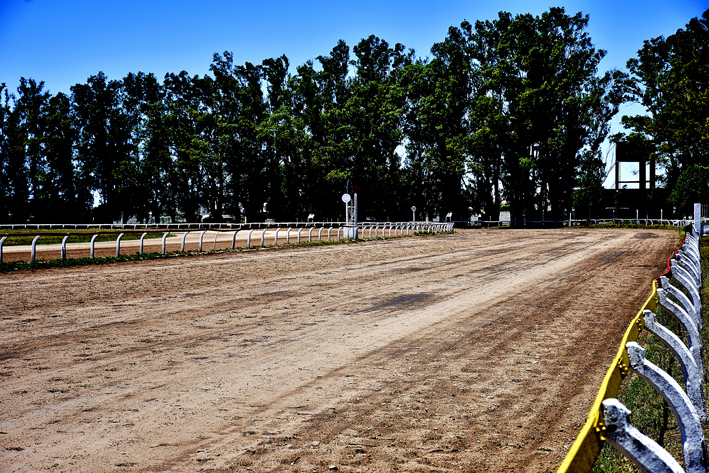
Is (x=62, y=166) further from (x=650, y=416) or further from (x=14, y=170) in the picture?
(x=650, y=416)

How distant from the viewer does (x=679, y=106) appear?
37.6 meters

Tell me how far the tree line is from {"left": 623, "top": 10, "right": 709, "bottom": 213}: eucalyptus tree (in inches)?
110

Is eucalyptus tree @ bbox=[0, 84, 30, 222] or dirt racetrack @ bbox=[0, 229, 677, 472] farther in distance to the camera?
eucalyptus tree @ bbox=[0, 84, 30, 222]

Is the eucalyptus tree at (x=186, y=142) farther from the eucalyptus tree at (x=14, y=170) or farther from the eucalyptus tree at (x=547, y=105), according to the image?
the eucalyptus tree at (x=547, y=105)

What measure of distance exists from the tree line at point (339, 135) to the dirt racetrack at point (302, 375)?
50809 mm

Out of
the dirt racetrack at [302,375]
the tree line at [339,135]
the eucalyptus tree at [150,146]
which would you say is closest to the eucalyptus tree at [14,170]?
the tree line at [339,135]

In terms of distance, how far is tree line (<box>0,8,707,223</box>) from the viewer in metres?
61.6

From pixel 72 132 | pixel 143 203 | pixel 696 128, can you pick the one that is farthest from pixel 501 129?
pixel 72 132

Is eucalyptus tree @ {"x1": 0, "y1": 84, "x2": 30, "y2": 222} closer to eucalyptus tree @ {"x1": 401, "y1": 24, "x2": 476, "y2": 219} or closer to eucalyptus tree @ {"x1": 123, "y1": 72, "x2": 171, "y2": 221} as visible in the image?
eucalyptus tree @ {"x1": 123, "y1": 72, "x2": 171, "y2": 221}

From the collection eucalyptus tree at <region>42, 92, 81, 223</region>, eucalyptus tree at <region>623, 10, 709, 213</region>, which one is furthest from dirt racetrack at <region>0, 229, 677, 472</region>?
eucalyptus tree at <region>42, 92, 81, 223</region>

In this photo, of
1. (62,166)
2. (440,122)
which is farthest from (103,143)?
→ (440,122)

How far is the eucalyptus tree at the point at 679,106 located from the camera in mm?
32500

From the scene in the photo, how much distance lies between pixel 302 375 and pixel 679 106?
131ft

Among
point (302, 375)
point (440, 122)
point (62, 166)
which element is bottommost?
point (302, 375)
